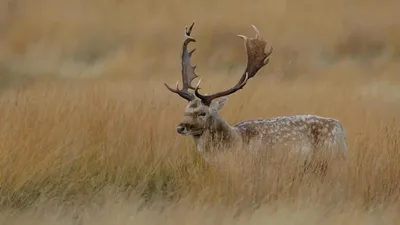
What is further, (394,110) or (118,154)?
(394,110)

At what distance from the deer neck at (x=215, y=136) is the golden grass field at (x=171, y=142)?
5.3 inches

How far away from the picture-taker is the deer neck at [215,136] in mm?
6543

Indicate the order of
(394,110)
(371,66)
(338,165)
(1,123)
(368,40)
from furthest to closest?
(368,40) < (371,66) < (394,110) < (1,123) < (338,165)

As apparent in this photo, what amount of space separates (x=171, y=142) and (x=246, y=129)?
0.58m

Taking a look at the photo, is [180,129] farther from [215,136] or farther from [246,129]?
[246,129]

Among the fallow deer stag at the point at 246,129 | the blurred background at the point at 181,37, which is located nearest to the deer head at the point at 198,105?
the fallow deer stag at the point at 246,129

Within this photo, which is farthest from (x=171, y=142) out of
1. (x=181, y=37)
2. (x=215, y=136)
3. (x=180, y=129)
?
(x=181, y=37)

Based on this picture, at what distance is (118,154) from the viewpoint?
6.69m

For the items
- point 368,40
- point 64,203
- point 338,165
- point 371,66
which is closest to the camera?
point 64,203

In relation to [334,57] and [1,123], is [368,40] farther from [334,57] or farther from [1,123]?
[1,123]

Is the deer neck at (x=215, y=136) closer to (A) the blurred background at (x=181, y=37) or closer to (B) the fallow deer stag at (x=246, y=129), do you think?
(B) the fallow deer stag at (x=246, y=129)

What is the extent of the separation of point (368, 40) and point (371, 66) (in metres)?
1.67

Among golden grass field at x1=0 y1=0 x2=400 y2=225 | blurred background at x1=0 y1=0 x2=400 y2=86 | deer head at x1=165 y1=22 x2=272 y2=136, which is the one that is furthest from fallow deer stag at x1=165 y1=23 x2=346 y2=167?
blurred background at x1=0 y1=0 x2=400 y2=86

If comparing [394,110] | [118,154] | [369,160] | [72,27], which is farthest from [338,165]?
[72,27]
